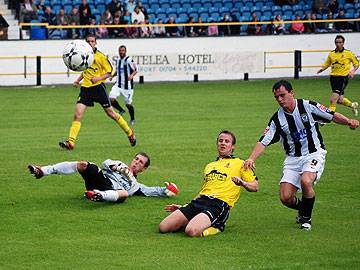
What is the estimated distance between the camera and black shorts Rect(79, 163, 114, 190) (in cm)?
1266

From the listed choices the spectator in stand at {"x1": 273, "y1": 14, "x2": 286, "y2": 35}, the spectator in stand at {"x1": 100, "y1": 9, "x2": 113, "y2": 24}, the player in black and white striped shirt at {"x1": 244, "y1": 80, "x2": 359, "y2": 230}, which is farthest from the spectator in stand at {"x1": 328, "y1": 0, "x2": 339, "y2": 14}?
the player in black and white striped shirt at {"x1": 244, "y1": 80, "x2": 359, "y2": 230}

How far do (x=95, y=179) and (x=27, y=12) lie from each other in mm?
25571

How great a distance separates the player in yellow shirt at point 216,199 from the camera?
11.0 meters

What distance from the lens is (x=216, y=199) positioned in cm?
1132

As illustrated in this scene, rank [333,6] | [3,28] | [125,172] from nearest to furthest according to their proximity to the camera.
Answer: [125,172], [3,28], [333,6]

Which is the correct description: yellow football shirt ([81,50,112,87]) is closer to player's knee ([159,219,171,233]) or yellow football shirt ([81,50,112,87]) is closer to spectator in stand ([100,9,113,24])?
player's knee ([159,219,171,233])

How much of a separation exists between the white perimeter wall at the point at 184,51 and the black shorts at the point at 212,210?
84.7 ft

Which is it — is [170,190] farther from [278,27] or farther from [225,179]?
[278,27]

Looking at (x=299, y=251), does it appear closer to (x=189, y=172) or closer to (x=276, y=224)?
(x=276, y=224)

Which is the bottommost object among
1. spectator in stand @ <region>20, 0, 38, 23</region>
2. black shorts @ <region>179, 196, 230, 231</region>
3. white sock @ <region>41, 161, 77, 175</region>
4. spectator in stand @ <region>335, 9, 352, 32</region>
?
black shorts @ <region>179, 196, 230, 231</region>

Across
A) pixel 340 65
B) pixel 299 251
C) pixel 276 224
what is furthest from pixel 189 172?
pixel 340 65

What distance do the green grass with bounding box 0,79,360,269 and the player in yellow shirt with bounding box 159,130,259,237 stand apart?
0.15 meters

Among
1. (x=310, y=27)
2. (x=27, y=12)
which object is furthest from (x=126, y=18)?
(x=310, y=27)

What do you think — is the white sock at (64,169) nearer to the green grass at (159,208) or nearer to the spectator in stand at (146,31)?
the green grass at (159,208)
